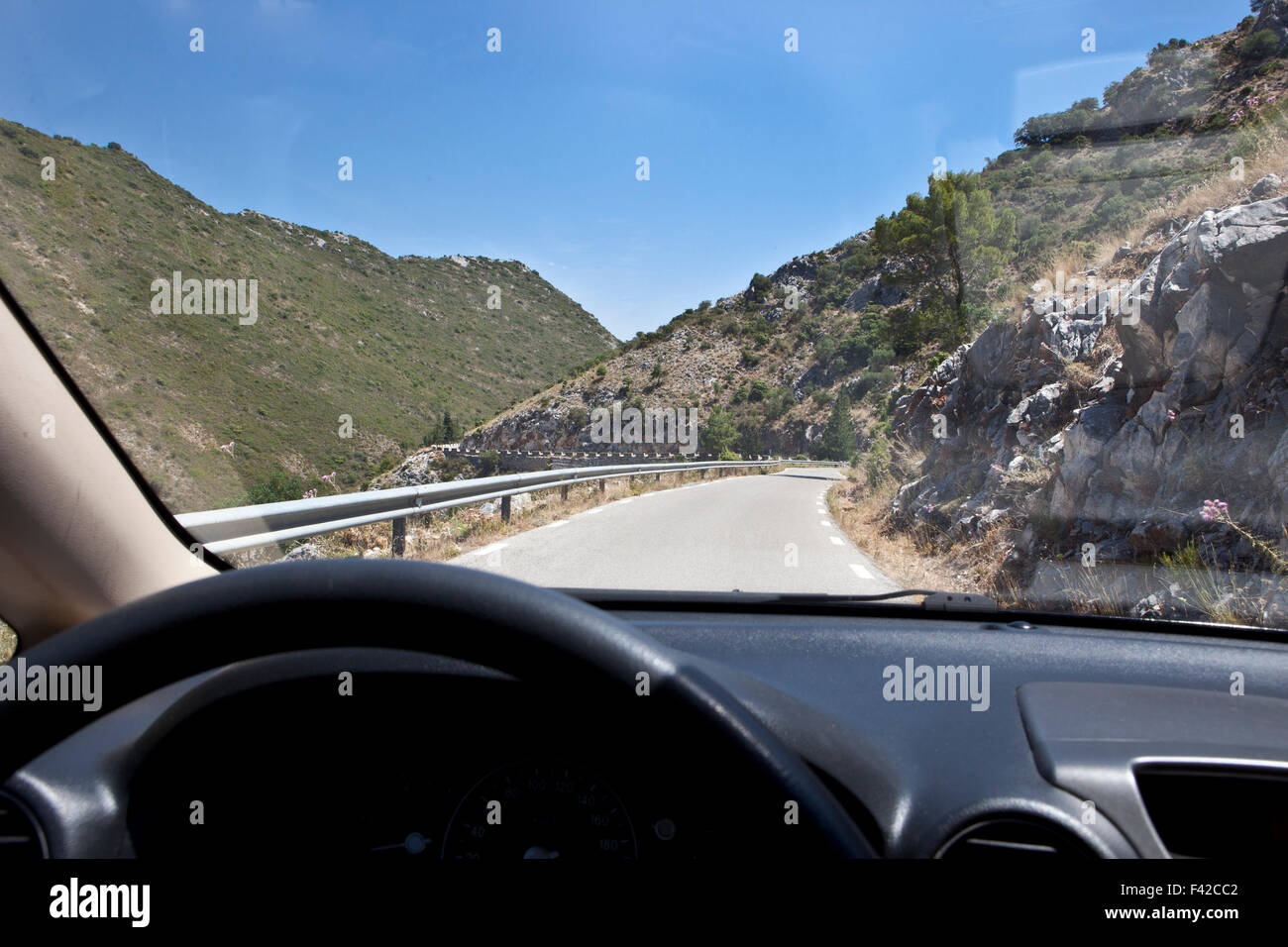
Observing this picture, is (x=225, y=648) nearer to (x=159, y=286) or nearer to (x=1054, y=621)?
(x=1054, y=621)

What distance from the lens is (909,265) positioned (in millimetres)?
30031

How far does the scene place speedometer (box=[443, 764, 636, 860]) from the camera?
1813 millimetres

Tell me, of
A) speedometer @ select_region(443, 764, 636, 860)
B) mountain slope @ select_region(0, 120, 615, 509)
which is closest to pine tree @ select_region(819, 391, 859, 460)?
mountain slope @ select_region(0, 120, 615, 509)

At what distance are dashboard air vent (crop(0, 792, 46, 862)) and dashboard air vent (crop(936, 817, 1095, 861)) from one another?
1.79m

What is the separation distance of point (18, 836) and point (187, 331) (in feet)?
14.2

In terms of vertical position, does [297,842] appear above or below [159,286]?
below

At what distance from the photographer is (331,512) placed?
6559 mm

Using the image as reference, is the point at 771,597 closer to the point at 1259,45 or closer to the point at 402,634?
the point at 402,634

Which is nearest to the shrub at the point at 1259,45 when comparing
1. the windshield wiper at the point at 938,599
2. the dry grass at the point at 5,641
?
the windshield wiper at the point at 938,599

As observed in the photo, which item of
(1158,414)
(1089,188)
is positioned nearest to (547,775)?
(1158,414)

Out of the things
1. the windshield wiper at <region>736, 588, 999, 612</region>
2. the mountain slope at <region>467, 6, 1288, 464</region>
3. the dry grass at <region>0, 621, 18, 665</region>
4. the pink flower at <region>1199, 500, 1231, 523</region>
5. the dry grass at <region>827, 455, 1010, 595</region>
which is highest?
the mountain slope at <region>467, 6, 1288, 464</region>

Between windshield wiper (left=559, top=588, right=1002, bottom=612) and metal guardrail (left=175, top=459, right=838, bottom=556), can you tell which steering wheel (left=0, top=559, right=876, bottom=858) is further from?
metal guardrail (left=175, top=459, right=838, bottom=556)
